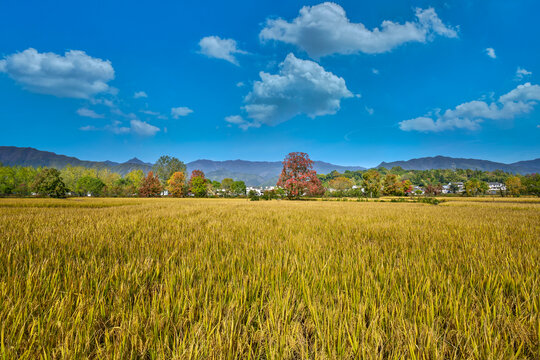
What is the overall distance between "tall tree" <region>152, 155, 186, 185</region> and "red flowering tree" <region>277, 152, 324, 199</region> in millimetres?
59883

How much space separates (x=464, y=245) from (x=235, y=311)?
3.78 meters

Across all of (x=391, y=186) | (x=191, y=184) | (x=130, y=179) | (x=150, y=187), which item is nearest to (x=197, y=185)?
(x=191, y=184)

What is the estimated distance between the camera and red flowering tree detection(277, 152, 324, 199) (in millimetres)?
29578

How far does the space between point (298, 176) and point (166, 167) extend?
2612 inches

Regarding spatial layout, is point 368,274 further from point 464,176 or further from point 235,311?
point 464,176

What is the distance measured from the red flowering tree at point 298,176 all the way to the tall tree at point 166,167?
5988cm

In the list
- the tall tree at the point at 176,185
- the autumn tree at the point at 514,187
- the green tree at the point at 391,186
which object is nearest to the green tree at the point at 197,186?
the tall tree at the point at 176,185

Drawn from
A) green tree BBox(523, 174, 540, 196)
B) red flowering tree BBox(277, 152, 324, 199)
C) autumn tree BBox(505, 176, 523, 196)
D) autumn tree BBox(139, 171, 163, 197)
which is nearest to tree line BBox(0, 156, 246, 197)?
autumn tree BBox(139, 171, 163, 197)

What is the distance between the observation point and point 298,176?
30.0m

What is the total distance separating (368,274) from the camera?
187cm

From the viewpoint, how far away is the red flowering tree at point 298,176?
29578mm

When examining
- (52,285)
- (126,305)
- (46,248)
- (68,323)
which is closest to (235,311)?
(126,305)

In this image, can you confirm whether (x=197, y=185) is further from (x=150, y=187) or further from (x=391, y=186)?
(x=391, y=186)

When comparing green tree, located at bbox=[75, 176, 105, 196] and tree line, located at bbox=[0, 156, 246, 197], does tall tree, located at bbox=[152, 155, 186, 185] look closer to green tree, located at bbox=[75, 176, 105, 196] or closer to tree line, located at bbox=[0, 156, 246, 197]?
tree line, located at bbox=[0, 156, 246, 197]
